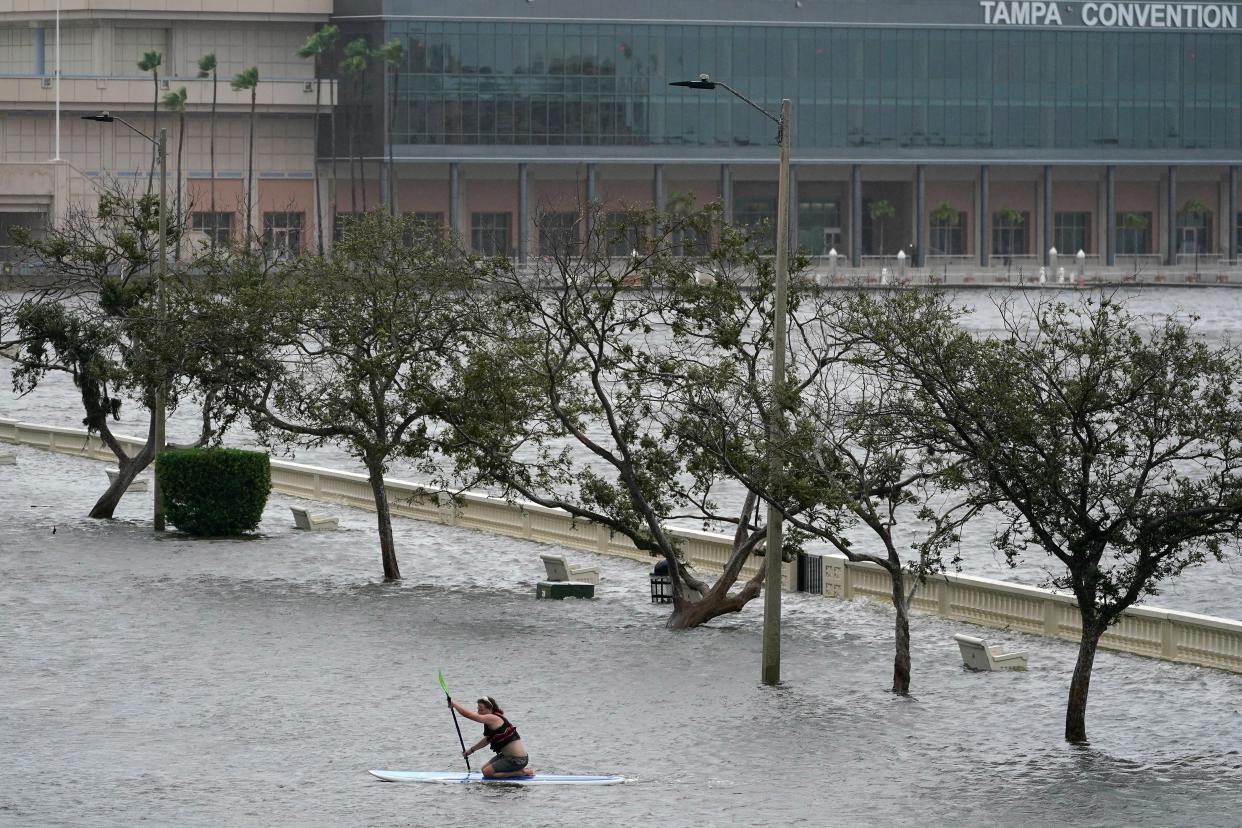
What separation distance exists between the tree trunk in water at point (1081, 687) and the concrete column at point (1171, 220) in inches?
4772

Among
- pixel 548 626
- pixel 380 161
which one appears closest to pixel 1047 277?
pixel 380 161

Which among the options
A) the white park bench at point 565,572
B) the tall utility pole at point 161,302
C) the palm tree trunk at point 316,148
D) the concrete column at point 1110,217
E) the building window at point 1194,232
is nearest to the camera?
the white park bench at point 565,572

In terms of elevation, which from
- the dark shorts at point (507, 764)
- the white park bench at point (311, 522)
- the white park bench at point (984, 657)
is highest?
the white park bench at point (311, 522)

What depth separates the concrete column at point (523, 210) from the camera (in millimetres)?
129500

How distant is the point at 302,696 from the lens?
87.9 ft

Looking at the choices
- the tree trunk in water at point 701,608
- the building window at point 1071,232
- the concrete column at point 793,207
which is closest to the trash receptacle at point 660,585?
the tree trunk in water at point 701,608

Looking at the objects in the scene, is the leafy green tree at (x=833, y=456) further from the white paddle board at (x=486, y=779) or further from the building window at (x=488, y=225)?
the building window at (x=488, y=225)

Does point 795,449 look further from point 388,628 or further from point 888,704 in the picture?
point 388,628

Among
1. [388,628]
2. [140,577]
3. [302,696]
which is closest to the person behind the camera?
[302,696]

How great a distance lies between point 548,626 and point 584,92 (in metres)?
102

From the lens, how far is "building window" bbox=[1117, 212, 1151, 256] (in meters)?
145

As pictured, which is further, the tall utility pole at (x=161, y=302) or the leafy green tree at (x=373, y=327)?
the tall utility pole at (x=161, y=302)

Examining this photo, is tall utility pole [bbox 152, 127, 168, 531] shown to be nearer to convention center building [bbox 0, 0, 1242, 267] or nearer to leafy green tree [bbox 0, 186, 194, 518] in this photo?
leafy green tree [bbox 0, 186, 194, 518]

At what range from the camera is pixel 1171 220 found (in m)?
143
